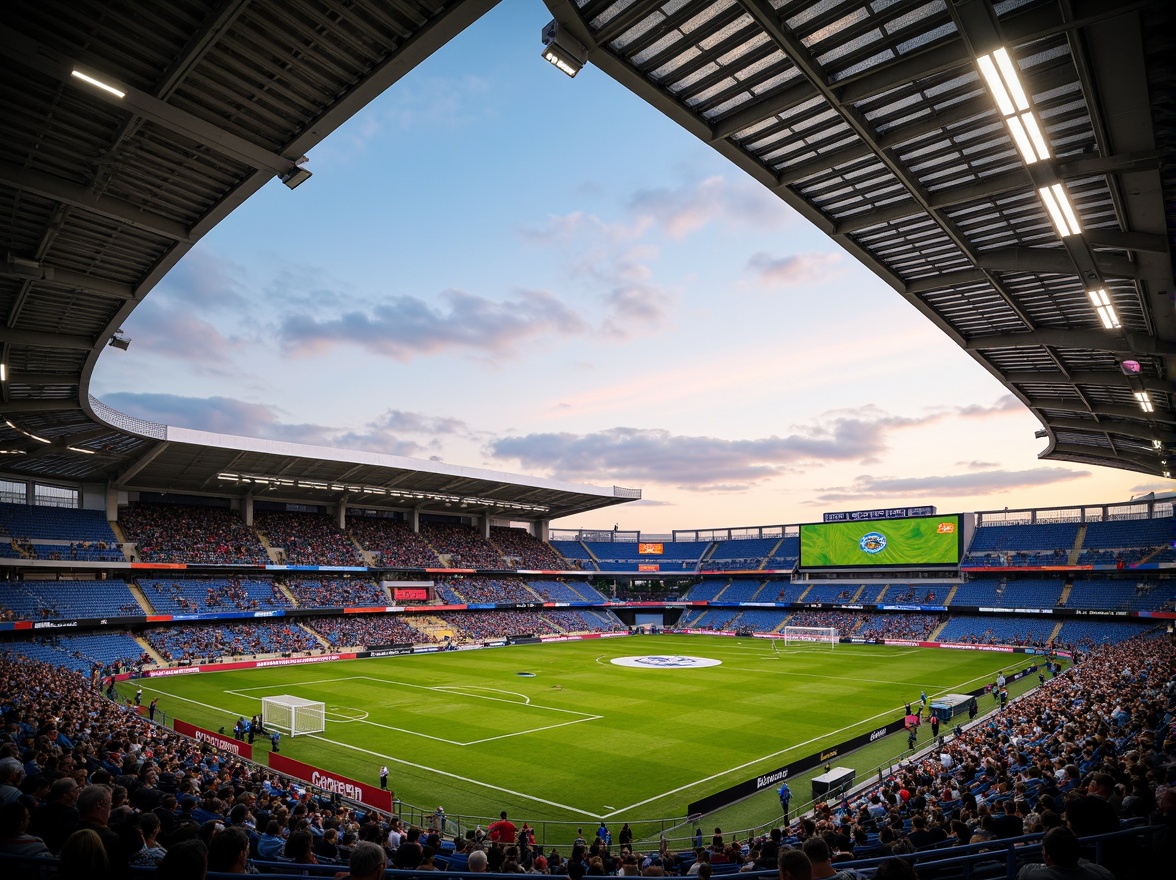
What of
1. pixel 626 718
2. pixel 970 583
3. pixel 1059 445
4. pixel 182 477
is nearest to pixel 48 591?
pixel 182 477

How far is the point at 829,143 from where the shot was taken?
13086 mm

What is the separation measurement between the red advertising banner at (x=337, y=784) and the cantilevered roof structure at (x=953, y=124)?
19.4 m

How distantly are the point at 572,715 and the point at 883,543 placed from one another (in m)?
54.2

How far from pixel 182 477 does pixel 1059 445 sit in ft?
201

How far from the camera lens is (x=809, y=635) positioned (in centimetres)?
7388

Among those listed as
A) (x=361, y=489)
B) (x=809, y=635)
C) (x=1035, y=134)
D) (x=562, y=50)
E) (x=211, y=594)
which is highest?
(x=562, y=50)

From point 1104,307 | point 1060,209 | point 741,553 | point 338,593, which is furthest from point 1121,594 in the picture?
point 338,593

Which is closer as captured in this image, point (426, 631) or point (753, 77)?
point (753, 77)

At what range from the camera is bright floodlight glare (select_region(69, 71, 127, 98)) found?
36.5ft

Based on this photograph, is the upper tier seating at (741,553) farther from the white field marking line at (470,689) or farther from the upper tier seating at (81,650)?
the upper tier seating at (81,650)

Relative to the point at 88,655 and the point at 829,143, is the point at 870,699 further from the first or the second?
the point at 88,655

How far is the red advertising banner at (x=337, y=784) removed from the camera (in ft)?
68.6

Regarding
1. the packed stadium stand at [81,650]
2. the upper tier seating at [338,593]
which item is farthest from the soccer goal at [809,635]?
the packed stadium stand at [81,650]

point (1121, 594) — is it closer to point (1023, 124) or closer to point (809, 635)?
point (809, 635)
